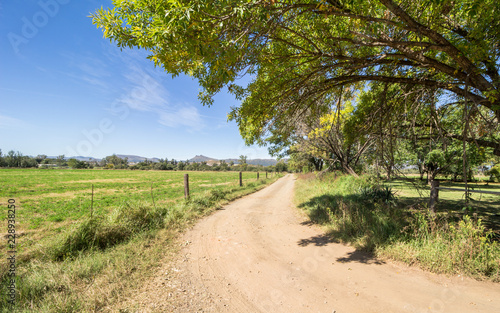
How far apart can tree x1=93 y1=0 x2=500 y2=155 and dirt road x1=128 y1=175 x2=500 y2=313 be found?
9.25ft

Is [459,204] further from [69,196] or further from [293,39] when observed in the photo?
[69,196]

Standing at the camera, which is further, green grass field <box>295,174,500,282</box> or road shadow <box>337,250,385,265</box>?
road shadow <box>337,250,385,265</box>

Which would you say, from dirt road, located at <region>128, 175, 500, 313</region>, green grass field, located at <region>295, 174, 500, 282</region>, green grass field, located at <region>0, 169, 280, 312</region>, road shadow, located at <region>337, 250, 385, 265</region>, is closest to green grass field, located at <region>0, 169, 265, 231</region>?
green grass field, located at <region>0, 169, 280, 312</region>

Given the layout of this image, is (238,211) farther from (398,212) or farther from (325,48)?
(325,48)

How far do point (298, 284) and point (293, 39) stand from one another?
18.3 ft

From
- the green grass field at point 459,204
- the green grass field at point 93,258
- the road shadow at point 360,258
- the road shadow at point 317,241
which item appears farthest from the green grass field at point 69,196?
the green grass field at point 459,204

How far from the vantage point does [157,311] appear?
2.75 m

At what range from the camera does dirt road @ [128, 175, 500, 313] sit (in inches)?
112

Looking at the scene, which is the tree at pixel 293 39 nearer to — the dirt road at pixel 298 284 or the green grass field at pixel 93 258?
the dirt road at pixel 298 284

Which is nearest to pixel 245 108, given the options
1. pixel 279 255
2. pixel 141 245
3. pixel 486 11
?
pixel 279 255

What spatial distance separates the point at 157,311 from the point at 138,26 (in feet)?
14.4

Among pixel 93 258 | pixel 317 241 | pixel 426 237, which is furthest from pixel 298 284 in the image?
pixel 93 258

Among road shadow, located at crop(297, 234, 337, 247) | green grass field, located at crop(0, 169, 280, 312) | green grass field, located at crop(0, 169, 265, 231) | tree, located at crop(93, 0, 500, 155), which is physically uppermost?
tree, located at crop(93, 0, 500, 155)

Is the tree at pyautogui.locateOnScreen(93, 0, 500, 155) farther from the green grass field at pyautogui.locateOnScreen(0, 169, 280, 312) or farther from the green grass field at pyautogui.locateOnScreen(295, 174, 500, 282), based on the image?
the green grass field at pyautogui.locateOnScreen(0, 169, 280, 312)
